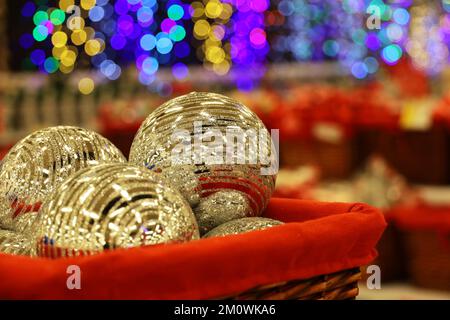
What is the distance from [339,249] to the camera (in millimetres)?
820

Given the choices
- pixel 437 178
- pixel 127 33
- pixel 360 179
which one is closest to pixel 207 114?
pixel 360 179

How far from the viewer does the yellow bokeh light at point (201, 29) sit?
29.5ft

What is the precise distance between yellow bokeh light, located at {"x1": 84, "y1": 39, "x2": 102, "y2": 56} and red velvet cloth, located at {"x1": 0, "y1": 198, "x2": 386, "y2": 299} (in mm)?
7627

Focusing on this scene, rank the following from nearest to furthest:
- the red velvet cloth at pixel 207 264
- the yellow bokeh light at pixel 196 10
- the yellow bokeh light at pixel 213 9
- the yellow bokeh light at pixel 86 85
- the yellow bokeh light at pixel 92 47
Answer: the red velvet cloth at pixel 207 264 → the yellow bokeh light at pixel 86 85 → the yellow bokeh light at pixel 92 47 → the yellow bokeh light at pixel 196 10 → the yellow bokeh light at pixel 213 9

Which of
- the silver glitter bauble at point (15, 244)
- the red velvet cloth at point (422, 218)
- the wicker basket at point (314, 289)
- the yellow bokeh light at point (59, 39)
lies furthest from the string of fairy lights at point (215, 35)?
the wicker basket at point (314, 289)

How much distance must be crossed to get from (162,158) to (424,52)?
5301mm

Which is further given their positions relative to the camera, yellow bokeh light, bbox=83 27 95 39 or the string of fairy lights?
yellow bokeh light, bbox=83 27 95 39

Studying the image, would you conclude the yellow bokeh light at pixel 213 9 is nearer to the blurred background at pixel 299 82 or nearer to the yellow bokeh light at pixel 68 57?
the blurred background at pixel 299 82

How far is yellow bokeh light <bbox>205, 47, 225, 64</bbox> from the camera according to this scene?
31.2 ft

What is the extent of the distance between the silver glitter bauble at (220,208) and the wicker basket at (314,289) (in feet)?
0.61

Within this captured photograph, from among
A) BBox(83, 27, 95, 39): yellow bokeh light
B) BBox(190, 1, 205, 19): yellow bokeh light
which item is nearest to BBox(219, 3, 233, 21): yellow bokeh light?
BBox(190, 1, 205, 19): yellow bokeh light

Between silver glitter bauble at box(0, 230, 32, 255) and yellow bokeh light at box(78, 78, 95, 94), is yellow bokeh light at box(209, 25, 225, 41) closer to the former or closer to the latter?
yellow bokeh light at box(78, 78, 95, 94)
